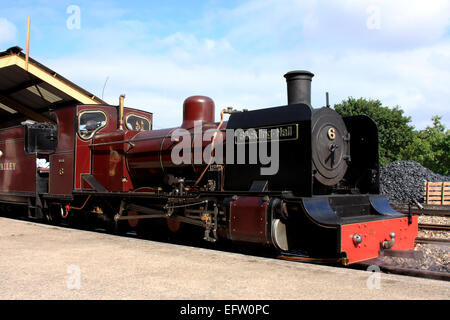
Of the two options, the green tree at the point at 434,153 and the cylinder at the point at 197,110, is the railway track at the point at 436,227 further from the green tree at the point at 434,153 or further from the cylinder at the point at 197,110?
the green tree at the point at 434,153

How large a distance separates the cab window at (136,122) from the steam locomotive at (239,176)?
0.03 metres

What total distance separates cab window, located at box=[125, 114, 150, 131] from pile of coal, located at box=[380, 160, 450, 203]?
1480cm

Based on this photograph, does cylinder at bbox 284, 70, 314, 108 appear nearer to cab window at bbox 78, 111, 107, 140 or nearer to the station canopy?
cab window at bbox 78, 111, 107, 140

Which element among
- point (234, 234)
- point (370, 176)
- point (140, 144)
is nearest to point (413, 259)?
point (370, 176)

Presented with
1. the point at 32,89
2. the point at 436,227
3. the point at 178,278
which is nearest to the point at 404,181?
the point at 436,227

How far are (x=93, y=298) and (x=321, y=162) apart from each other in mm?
3653

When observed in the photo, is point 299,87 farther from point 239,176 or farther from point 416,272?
point 416,272

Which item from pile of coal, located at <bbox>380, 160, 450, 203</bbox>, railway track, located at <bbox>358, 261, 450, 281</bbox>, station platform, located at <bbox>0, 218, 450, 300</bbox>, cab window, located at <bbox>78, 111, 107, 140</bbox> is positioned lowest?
railway track, located at <bbox>358, 261, 450, 281</bbox>

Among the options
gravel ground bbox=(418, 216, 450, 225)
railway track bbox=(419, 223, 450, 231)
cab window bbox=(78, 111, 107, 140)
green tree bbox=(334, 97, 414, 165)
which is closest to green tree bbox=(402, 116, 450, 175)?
green tree bbox=(334, 97, 414, 165)

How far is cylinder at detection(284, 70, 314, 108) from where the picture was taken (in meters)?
6.61

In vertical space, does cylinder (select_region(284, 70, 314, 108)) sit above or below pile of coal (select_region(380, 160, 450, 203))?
above

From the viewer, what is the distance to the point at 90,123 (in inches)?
384

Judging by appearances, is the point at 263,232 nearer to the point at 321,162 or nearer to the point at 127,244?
the point at 321,162

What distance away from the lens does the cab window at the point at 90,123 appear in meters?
9.65
